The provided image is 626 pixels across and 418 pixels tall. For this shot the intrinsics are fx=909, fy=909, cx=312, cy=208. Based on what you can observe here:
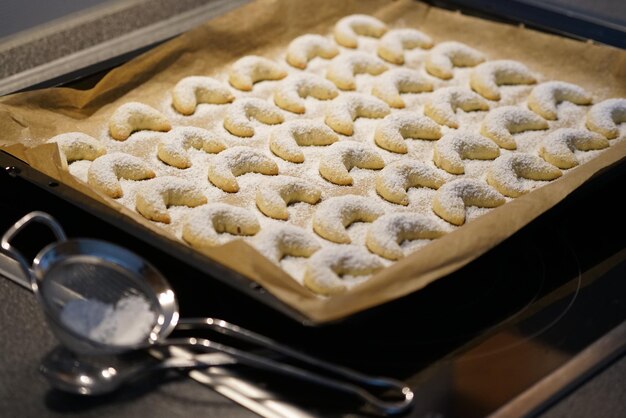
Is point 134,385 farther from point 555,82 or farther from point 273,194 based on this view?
point 555,82

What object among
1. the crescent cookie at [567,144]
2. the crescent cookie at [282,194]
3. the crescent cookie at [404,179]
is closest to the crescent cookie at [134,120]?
the crescent cookie at [282,194]

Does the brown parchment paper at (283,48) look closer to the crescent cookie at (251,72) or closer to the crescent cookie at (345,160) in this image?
the crescent cookie at (251,72)

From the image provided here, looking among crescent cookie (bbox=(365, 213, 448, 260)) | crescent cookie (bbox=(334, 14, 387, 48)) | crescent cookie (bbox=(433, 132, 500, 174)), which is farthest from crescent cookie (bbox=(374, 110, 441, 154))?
crescent cookie (bbox=(334, 14, 387, 48))

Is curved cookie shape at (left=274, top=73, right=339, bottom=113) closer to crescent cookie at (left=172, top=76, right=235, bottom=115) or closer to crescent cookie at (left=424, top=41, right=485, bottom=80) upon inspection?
crescent cookie at (left=172, top=76, right=235, bottom=115)

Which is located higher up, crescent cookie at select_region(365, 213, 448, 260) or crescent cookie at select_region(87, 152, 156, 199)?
crescent cookie at select_region(365, 213, 448, 260)

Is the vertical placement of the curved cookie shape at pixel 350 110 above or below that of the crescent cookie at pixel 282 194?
above

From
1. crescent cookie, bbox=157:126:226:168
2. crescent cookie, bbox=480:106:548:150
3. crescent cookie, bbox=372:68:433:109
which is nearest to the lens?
crescent cookie, bbox=157:126:226:168

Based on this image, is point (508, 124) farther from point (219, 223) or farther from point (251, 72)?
point (219, 223)
